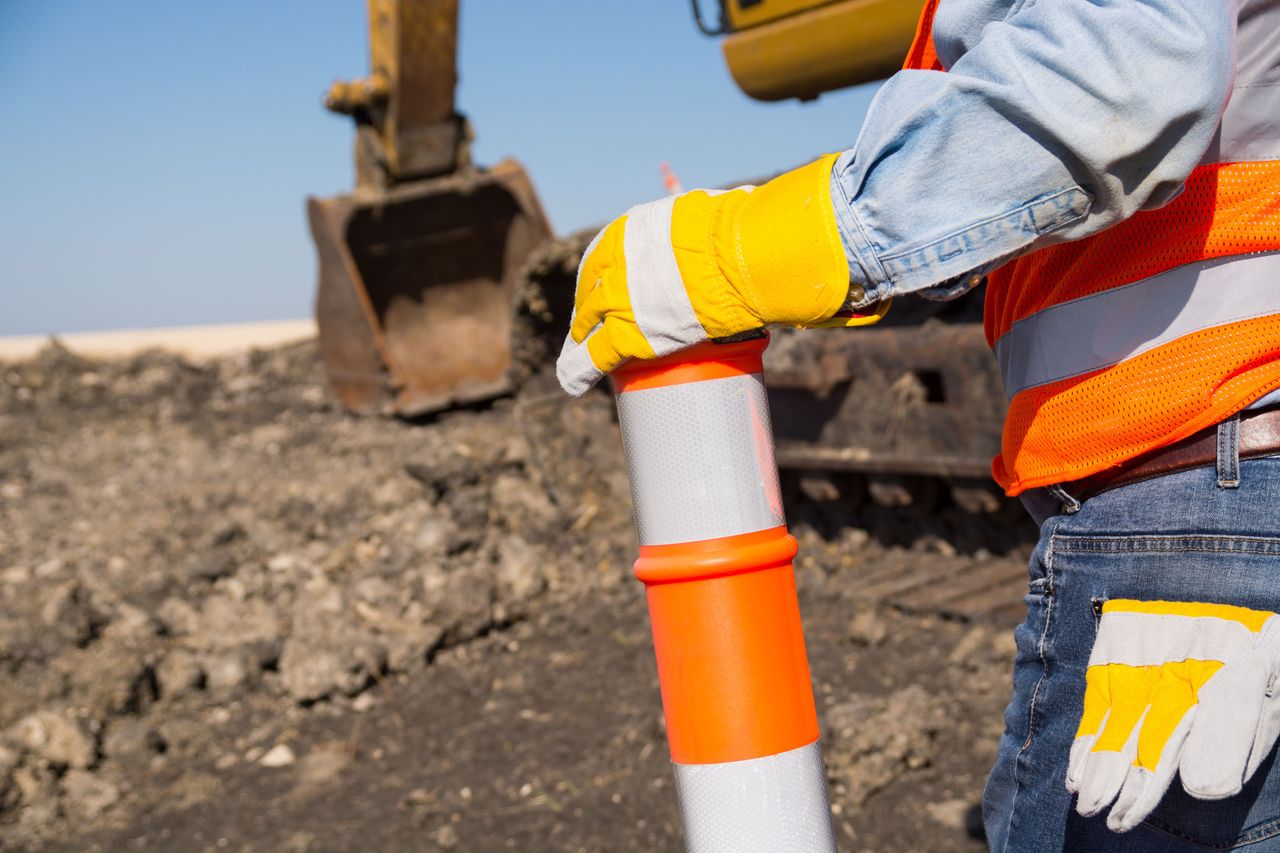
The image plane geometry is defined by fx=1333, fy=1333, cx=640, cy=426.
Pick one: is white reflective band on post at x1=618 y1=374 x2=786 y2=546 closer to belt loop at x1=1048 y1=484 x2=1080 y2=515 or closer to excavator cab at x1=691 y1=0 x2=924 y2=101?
belt loop at x1=1048 y1=484 x2=1080 y2=515

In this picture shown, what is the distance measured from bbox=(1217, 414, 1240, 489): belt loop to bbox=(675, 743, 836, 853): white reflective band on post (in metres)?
0.52

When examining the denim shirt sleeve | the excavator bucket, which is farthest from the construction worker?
the excavator bucket

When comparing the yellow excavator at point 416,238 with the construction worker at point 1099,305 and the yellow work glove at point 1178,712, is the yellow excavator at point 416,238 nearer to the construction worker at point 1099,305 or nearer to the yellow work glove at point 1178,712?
the construction worker at point 1099,305

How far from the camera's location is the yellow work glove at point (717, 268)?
4.16 feet

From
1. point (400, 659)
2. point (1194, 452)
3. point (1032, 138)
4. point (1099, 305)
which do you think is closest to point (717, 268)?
point (1032, 138)

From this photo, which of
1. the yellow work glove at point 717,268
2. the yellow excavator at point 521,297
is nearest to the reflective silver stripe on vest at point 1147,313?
the yellow work glove at point 717,268

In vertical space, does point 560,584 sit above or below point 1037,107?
below

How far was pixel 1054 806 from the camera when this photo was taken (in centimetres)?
154

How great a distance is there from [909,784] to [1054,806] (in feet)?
6.35

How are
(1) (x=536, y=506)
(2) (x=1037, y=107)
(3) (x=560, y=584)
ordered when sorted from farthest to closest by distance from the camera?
(1) (x=536, y=506)
(3) (x=560, y=584)
(2) (x=1037, y=107)

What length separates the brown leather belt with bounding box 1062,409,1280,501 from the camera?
4.57ft

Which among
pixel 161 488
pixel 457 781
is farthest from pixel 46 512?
pixel 457 781

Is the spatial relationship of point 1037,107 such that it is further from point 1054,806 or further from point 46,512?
point 46,512

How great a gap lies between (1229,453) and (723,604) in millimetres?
554
